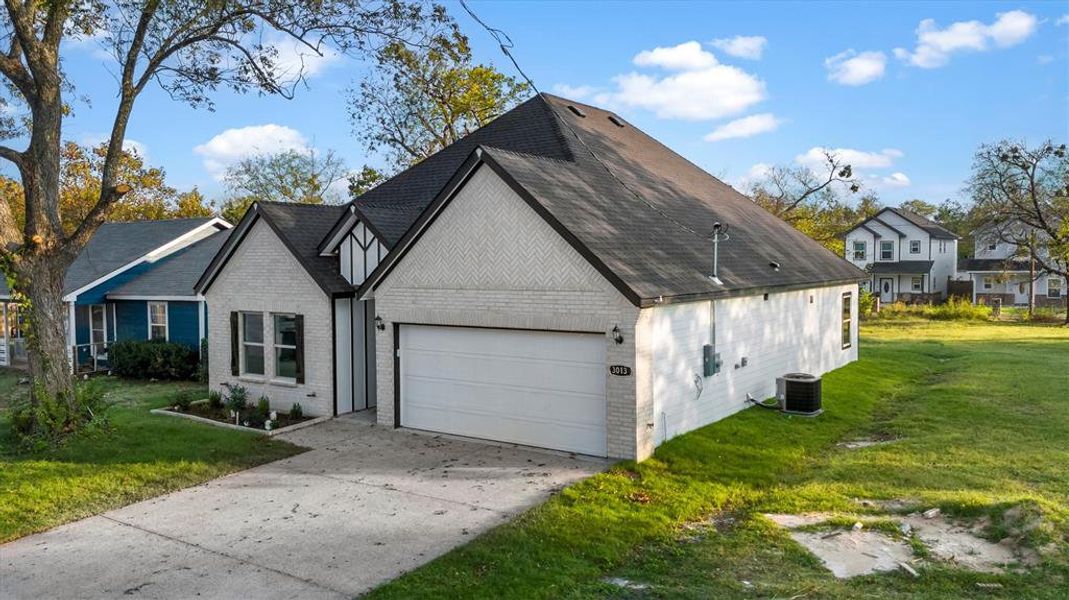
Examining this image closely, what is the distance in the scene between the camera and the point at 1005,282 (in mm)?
51594

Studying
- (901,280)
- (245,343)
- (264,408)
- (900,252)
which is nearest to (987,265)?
(900,252)

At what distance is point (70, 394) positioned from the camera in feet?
40.9

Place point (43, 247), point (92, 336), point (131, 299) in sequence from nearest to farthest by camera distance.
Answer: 1. point (43, 247)
2. point (131, 299)
3. point (92, 336)

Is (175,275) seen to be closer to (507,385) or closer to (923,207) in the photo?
(507,385)

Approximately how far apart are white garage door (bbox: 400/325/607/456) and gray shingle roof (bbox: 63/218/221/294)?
15.2 meters

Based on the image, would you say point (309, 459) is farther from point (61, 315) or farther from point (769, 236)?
point (769, 236)

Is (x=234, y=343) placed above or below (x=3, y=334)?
above

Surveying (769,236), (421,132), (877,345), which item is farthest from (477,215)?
(421,132)

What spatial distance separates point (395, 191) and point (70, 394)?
8.02 m

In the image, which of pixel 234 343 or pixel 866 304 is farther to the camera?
pixel 866 304

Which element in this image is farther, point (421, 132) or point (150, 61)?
point (421, 132)

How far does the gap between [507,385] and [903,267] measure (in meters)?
53.0

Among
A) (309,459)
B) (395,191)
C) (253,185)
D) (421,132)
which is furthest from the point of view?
(253,185)

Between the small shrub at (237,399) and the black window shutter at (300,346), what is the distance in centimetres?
122
